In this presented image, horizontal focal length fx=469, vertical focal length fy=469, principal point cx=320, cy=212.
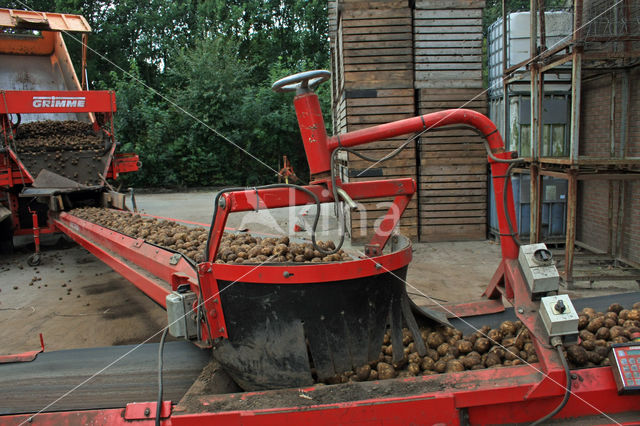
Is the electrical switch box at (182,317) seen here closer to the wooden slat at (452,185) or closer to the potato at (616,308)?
the potato at (616,308)

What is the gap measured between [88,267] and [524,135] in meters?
7.88

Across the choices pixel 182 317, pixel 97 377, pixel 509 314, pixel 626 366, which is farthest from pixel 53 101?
pixel 626 366

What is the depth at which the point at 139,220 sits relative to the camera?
6031 millimetres

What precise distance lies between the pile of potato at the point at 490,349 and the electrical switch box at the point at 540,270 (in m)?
0.43

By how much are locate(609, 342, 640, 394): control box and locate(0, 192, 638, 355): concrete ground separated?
1650 millimetres

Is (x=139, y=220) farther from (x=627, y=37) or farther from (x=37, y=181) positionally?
(x=627, y=37)

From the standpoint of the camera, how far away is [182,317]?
2775 mm

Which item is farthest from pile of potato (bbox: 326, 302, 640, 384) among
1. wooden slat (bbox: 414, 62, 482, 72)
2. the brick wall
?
wooden slat (bbox: 414, 62, 482, 72)

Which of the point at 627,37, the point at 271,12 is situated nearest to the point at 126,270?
the point at 627,37

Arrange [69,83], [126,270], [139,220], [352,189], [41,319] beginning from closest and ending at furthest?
[352,189], [126,270], [41,319], [139,220], [69,83]

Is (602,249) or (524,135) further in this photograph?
(524,135)

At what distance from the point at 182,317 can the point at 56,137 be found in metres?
7.47

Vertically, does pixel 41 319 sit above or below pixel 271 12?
below

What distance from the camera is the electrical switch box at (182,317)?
2.77m
